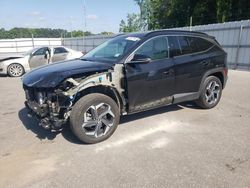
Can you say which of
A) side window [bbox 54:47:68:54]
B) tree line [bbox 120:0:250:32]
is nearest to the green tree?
tree line [bbox 120:0:250:32]

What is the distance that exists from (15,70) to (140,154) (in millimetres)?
10274

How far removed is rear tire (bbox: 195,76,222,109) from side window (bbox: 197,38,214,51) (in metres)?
0.69

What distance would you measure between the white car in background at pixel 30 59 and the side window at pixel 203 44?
314 inches

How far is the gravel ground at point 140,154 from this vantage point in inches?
118

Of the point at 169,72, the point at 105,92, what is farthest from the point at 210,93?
the point at 105,92

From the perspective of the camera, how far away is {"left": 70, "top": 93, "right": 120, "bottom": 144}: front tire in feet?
12.2

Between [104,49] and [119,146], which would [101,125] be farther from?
[104,49]

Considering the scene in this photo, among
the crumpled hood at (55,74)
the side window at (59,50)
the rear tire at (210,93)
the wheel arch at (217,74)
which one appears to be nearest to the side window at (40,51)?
the side window at (59,50)

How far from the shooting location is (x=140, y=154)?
3604mm

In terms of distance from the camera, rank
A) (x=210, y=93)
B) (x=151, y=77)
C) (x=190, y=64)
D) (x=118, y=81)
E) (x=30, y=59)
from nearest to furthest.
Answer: (x=118, y=81)
(x=151, y=77)
(x=190, y=64)
(x=210, y=93)
(x=30, y=59)

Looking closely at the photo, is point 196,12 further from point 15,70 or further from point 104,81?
point 104,81

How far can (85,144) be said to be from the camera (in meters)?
3.96

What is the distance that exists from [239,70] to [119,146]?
10.6 metres

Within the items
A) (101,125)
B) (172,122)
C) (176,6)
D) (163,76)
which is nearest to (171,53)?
(163,76)
